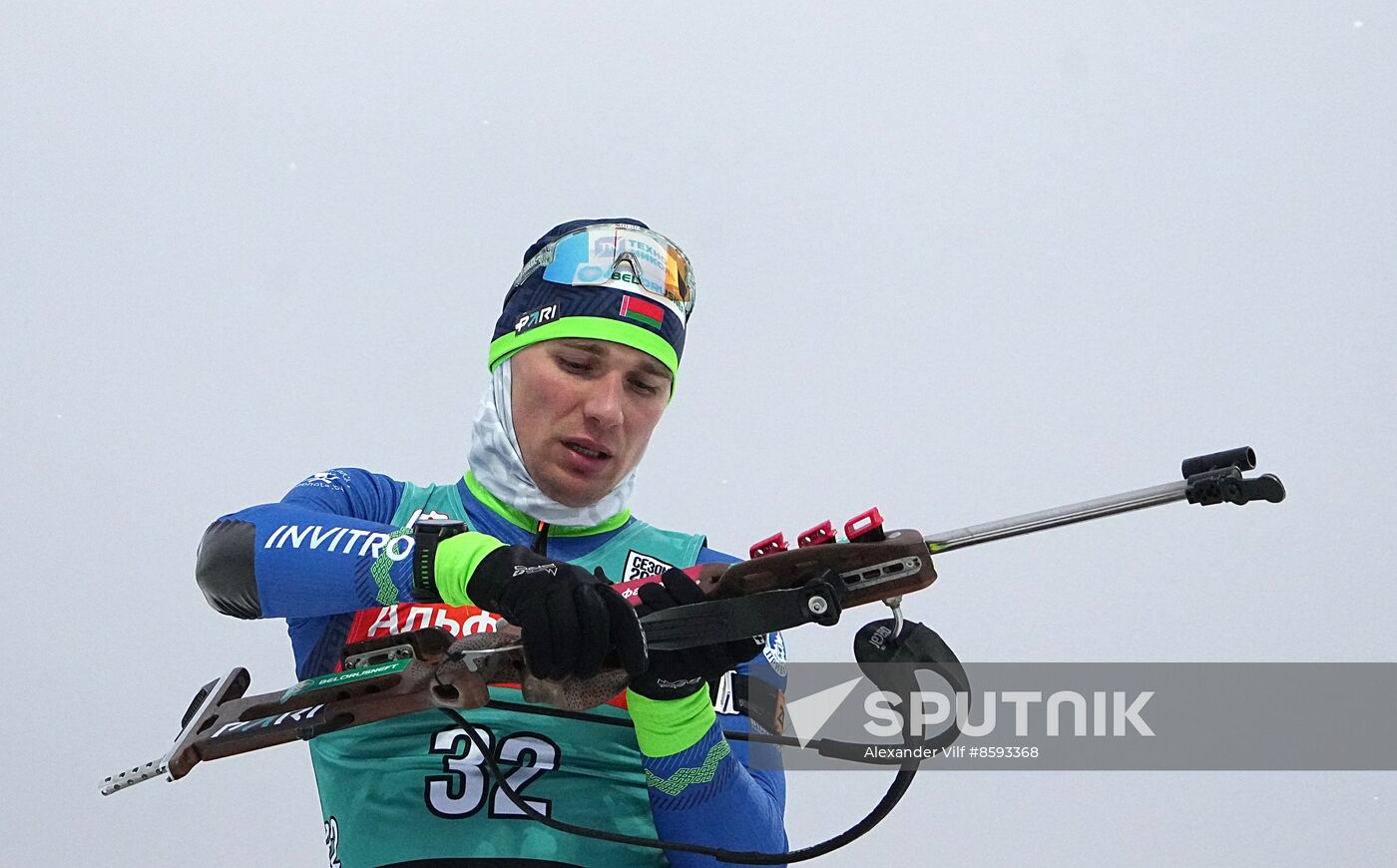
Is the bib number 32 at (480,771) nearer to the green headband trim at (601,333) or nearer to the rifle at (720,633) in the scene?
the rifle at (720,633)

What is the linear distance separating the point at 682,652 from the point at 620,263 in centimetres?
66

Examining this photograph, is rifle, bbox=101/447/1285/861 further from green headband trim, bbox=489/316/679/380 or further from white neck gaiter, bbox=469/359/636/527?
green headband trim, bbox=489/316/679/380

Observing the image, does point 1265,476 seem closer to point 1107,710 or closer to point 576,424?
point 576,424

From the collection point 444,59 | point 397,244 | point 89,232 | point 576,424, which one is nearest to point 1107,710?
point 576,424

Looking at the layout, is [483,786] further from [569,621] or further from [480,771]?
[569,621]

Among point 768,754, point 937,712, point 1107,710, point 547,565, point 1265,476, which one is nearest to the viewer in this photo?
point 1265,476

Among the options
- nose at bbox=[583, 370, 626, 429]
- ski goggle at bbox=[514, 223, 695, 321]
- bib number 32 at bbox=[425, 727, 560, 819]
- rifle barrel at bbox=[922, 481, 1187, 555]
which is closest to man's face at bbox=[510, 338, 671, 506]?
nose at bbox=[583, 370, 626, 429]

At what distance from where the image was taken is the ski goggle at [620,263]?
5.76 feet

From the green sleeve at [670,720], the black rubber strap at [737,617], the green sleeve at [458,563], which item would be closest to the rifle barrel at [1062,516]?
the black rubber strap at [737,617]

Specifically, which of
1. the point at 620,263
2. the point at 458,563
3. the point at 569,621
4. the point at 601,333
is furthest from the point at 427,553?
the point at 620,263

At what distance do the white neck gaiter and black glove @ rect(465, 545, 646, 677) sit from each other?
1.44 ft

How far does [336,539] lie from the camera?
142cm

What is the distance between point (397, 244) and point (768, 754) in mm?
1756

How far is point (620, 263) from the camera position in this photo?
5.82 ft
